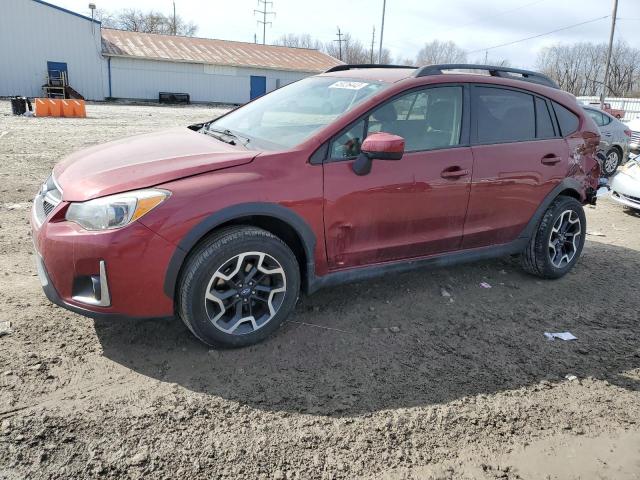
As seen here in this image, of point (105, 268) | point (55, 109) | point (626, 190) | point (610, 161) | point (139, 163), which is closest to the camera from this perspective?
point (105, 268)

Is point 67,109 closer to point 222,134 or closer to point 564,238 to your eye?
point 222,134

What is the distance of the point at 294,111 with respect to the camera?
4.16 metres

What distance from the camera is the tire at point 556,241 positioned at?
4.86 meters

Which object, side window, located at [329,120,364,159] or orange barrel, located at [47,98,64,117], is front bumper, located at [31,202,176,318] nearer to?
side window, located at [329,120,364,159]

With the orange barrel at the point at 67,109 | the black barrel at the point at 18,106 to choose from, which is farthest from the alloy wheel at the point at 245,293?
the orange barrel at the point at 67,109

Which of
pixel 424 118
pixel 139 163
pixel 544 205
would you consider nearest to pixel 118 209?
pixel 139 163

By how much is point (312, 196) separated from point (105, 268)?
4.38 ft

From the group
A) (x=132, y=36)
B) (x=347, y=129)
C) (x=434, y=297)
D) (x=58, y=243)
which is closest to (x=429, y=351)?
(x=434, y=297)

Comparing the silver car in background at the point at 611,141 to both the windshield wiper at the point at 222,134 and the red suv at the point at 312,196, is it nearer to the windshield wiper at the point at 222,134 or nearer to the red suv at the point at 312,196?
the red suv at the point at 312,196

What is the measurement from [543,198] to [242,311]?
2973 millimetres

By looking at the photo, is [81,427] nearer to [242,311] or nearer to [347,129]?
[242,311]

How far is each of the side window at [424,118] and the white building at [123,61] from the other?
35626mm

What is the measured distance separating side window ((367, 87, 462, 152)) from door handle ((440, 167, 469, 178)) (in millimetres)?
199

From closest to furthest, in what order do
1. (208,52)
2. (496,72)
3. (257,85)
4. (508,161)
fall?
1. (508,161)
2. (496,72)
3. (208,52)
4. (257,85)
